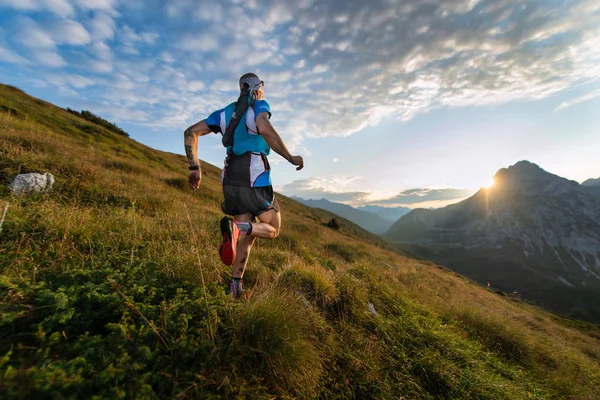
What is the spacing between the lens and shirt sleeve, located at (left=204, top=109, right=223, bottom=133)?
369 centimetres

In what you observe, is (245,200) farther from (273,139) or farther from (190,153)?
(190,153)

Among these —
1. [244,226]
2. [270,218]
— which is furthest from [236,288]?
[270,218]

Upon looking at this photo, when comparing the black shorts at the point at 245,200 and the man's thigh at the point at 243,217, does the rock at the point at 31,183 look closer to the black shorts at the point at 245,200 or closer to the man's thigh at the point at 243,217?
the black shorts at the point at 245,200

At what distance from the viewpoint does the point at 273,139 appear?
3.26 m

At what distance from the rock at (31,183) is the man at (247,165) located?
4.38m

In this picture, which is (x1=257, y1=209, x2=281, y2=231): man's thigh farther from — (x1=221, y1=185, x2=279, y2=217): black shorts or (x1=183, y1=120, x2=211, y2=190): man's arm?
(x1=183, y1=120, x2=211, y2=190): man's arm

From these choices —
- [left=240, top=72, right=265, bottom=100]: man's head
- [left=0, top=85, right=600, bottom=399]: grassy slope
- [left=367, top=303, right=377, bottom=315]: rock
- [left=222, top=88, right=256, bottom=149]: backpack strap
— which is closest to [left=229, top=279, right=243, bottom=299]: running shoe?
[left=0, top=85, right=600, bottom=399]: grassy slope

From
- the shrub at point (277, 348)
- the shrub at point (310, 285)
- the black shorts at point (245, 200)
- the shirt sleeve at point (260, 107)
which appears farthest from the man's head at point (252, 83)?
the shrub at point (310, 285)

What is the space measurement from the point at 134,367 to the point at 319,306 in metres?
2.73

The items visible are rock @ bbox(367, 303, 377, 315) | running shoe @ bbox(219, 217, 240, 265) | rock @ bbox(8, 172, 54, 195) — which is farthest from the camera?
rock @ bbox(8, 172, 54, 195)

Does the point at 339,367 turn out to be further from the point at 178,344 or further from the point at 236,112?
the point at 236,112

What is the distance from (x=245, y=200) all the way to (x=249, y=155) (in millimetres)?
627

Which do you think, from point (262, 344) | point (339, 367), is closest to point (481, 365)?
point (339, 367)

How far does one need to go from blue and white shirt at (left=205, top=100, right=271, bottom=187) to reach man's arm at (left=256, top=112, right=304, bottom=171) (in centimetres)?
10
